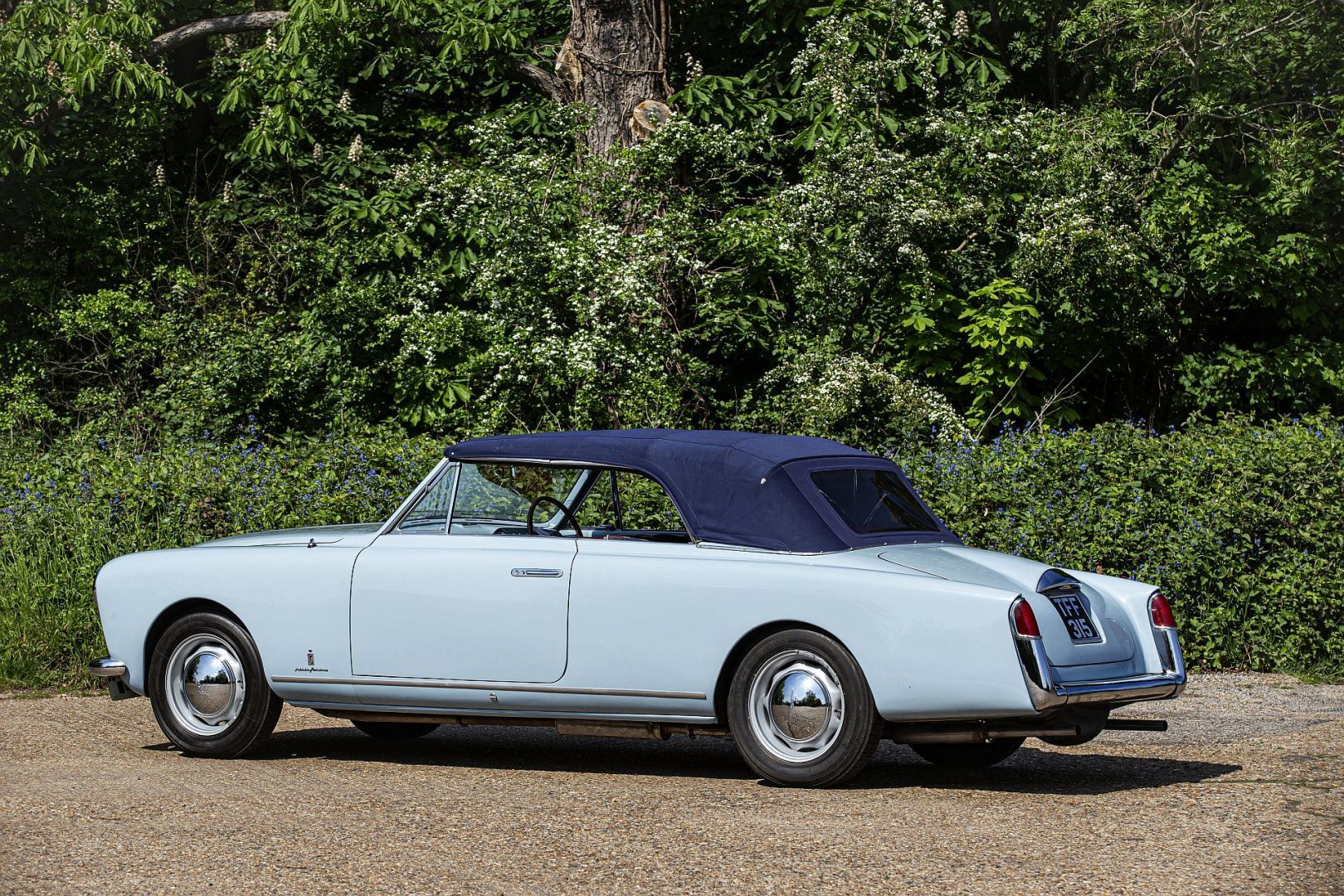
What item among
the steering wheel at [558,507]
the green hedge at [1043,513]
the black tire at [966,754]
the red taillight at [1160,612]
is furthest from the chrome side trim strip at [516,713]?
the green hedge at [1043,513]

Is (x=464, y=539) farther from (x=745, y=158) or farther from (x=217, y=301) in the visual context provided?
(x=217, y=301)

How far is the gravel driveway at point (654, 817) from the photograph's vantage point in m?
4.58

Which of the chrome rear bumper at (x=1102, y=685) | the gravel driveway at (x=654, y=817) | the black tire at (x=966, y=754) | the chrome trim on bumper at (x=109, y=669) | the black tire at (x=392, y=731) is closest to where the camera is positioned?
the gravel driveway at (x=654, y=817)

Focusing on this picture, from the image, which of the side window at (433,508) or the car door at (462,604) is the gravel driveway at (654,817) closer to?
the car door at (462,604)

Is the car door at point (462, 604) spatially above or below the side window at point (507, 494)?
below

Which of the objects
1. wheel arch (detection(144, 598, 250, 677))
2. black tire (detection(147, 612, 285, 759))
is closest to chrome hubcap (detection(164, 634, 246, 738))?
black tire (detection(147, 612, 285, 759))

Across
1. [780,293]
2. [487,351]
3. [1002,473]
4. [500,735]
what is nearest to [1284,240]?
[780,293]

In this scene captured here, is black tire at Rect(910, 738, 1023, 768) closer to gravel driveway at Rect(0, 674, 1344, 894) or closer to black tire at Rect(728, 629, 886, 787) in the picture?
gravel driveway at Rect(0, 674, 1344, 894)

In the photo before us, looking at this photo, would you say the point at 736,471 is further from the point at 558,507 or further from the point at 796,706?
the point at 796,706

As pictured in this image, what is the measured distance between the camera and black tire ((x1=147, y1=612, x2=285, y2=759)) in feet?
23.3

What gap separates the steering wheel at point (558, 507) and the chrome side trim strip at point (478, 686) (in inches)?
30.5

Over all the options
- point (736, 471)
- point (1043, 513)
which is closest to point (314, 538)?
point (736, 471)

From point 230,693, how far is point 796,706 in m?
2.86

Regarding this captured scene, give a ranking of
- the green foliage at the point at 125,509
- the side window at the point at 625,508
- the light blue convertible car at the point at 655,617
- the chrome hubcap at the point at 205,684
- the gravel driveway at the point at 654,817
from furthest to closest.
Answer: the green foliage at the point at 125,509
the chrome hubcap at the point at 205,684
the side window at the point at 625,508
the light blue convertible car at the point at 655,617
the gravel driveway at the point at 654,817
